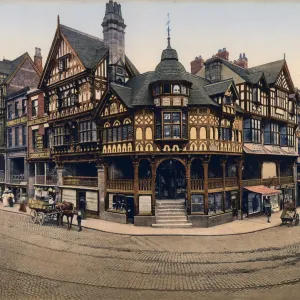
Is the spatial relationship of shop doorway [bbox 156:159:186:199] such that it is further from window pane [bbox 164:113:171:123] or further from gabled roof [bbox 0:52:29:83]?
gabled roof [bbox 0:52:29:83]

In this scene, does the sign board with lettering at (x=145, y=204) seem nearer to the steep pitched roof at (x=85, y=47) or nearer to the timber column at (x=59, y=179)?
the timber column at (x=59, y=179)

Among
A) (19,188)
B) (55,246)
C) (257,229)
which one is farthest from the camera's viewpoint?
(19,188)

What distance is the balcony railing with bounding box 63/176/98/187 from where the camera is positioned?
2331cm

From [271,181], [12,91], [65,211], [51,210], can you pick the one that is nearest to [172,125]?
[65,211]

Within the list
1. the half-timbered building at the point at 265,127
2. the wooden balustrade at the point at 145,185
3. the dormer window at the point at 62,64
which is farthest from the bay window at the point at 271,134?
the dormer window at the point at 62,64

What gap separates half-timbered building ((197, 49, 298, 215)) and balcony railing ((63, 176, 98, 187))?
1163 centimetres

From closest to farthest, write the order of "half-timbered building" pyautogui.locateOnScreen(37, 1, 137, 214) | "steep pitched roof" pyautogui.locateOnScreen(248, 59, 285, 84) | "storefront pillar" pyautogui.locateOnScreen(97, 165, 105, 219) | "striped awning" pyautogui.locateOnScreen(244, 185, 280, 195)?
"storefront pillar" pyautogui.locateOnScreen(97, 165, 105, 219), "striped awning" pyautogui.locateOnScreen(244, 185, 280, 195), "half-timbered building" pyautogui.locateOnScreen(37, 1, 137, 214), "steep pitched roof" pyautogui.locateOnScreen(248, 59, 285, 84)

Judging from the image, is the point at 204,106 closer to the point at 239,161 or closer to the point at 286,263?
the point at 239,161

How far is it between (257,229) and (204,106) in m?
8.45

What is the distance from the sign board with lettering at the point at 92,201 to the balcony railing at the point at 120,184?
1706 millimetres

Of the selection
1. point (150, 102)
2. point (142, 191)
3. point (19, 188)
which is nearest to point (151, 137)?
point (150, 102)

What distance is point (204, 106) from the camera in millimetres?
20031

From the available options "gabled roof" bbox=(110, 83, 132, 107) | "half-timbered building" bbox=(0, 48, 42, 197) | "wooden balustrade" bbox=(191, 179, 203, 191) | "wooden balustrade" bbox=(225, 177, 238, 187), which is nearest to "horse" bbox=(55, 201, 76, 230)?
"gabled roof" bbox=(110, 83, 132, 107)

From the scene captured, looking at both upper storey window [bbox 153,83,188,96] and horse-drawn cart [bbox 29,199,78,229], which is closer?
horse-drawn cart [bbox 29,199,78,229]
